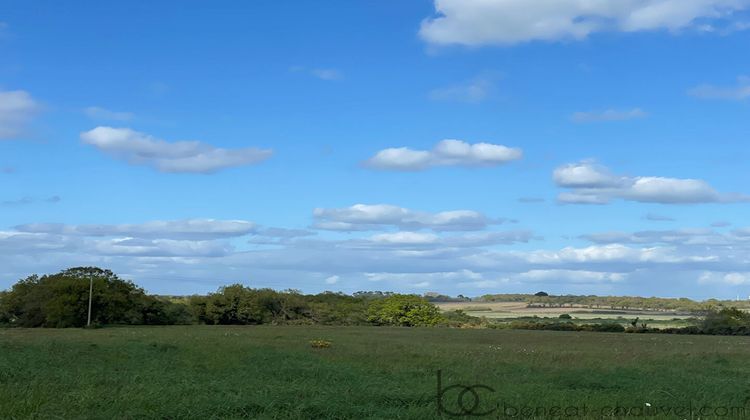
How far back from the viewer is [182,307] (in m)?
73.3

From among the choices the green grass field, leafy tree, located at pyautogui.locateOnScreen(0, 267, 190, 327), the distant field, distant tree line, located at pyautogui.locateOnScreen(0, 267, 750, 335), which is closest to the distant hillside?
the distant field

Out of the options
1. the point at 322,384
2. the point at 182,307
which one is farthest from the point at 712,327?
the point at 322,384

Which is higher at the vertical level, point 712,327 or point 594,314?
point 594,314

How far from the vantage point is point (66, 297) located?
62.2 metres

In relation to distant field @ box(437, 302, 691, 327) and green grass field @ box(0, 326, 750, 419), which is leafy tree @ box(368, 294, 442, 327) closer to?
distant field @ box(437, 302, 691, 327)

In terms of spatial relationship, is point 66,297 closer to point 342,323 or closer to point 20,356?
point 342,323

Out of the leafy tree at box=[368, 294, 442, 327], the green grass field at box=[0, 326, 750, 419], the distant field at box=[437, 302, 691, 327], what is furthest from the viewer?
the distant field at box=[437, 302, 691, 327]

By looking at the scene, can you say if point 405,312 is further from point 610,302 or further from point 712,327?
point 610,302

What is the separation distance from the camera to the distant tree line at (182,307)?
6312 centimetres

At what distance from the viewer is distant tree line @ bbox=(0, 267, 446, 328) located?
A: 63125mm

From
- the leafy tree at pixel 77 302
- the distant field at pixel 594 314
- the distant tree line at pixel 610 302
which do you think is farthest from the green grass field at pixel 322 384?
the distant tree line at pixel 610 302

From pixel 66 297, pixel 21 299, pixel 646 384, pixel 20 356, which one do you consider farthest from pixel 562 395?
pixel 21 299

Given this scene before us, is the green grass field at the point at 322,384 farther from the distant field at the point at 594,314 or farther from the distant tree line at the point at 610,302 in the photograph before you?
the distant tree line at the point at 610,302

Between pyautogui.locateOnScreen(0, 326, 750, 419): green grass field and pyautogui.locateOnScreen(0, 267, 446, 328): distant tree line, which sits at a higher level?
pyautogui.locateOnScreen(0, 267, 446, 328): distant tree line
